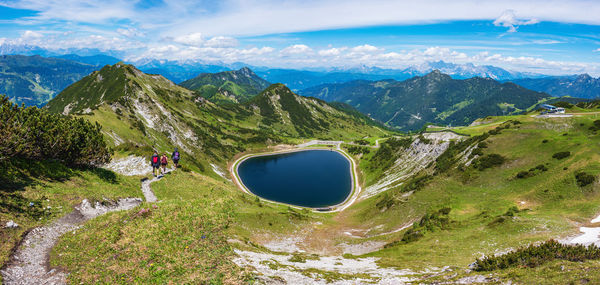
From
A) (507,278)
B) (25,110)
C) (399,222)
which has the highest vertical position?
(25,110)

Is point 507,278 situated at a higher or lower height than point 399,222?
higher

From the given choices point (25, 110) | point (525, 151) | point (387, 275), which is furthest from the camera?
point (525, 151)

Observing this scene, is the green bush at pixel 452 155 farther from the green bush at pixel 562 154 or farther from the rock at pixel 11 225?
the rock at pixel 11 225

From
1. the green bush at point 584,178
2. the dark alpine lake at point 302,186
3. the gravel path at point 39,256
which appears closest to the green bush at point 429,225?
the green bush at point 584,178

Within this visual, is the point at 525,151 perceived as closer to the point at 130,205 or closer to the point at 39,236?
the point at 130,205

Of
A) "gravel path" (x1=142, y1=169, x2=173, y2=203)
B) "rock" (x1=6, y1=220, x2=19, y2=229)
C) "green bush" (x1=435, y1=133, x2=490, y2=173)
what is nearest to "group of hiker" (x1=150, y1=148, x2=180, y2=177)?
"gravel path" (x1=142, y1=169, x2=173, y2=203)

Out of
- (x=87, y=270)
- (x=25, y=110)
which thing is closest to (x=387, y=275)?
(x=87, y=270)

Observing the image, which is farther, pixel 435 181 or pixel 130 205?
pixel 435 181

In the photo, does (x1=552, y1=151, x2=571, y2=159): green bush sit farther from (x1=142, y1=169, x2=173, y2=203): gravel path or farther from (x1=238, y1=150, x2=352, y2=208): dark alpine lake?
(x1=238, y1=150, x2=352, y2=208): dark alpine lake
